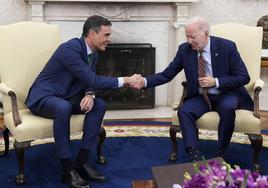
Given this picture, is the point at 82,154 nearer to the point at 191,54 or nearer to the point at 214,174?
the point at 191,54

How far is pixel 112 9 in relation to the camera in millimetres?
4023

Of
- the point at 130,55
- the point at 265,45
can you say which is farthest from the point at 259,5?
the point at 130,55

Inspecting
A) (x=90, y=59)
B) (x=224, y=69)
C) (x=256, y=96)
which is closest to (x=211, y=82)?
(x=224, y=69)

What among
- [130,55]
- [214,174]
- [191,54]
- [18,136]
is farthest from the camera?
[130,55]

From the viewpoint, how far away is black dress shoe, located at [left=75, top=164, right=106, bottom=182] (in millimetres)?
2455

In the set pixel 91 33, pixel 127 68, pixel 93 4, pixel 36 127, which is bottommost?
pixel 36 127

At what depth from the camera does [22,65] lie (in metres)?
2.65

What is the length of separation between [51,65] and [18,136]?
46cm

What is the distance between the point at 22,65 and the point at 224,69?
1.28 meters

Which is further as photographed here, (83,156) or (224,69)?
(224,69)

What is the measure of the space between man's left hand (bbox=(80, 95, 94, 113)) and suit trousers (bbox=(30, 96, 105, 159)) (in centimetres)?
3

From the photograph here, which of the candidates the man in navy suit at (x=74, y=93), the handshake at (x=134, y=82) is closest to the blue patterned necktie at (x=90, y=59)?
the man in navy suit at (x=74, y=93)

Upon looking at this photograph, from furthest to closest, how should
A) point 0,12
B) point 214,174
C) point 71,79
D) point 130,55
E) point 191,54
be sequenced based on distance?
point 130,55
point 0,12
point 191,54
point 71,79
point 214,174

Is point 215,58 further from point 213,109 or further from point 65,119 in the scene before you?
point 65,119
